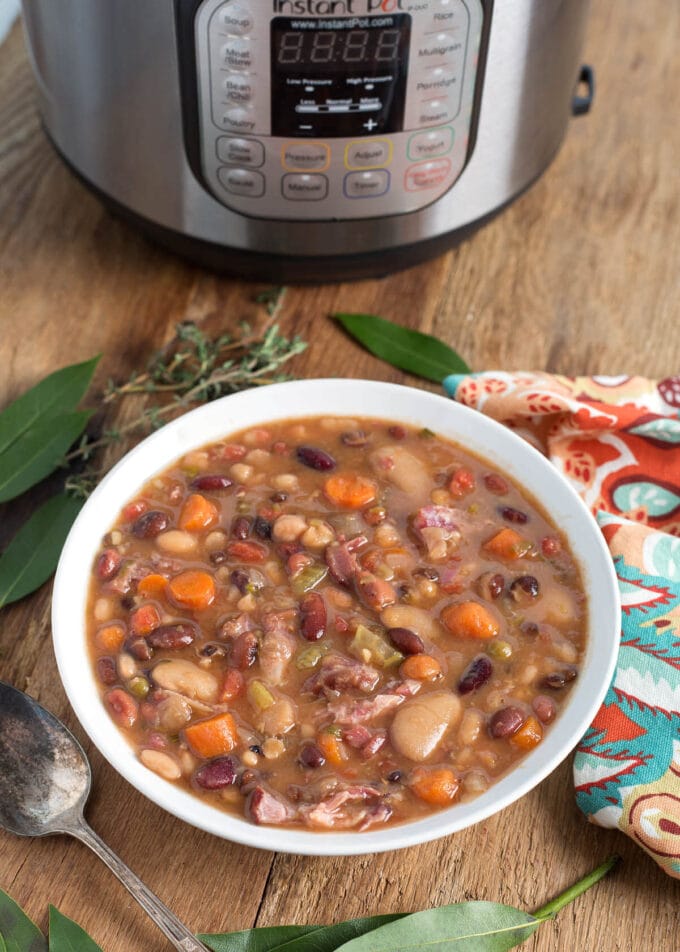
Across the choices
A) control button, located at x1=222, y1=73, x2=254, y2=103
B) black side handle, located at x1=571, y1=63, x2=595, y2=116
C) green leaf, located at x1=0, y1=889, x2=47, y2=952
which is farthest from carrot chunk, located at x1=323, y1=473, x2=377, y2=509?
black side handle, located at x1=571, y1=63, x2=595, y2=116

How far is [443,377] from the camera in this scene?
2.38 m

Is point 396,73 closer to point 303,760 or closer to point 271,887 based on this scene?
point 303,760

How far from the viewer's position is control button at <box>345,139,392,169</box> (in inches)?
83.0

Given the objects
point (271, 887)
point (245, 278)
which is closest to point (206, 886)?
point (271, 887)

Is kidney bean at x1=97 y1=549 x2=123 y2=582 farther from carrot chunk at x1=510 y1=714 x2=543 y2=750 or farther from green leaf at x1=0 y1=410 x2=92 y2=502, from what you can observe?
carrot chunk at x1=510 y1=714 x2=543 y2=750

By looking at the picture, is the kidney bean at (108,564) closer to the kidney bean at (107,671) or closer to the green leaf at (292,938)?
the kidney bean at (107,671)

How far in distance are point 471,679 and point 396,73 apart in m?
1.10

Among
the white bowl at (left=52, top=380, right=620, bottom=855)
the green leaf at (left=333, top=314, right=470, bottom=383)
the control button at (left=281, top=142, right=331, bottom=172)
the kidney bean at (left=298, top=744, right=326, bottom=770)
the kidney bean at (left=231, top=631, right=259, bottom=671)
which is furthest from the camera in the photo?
the green leaf at (left=333, top=314, right=470, bottom=383)

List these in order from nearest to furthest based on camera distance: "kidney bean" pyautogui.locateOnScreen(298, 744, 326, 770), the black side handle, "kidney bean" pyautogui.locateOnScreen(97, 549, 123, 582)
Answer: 1. "kidney bean" pyautogui.locateOnScreen(298, 744, 326, 770)
2. "kidney bean" pyautogui.locateOnScreen(97, 549, 123, 582)
3. the black side handle

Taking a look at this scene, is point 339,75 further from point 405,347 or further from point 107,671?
point 107,671

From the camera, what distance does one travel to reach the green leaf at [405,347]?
2.40 metres

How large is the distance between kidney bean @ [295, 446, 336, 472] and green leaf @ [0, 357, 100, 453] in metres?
0.55

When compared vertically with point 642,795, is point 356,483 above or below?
above

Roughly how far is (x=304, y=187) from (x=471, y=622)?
3.05 ft
